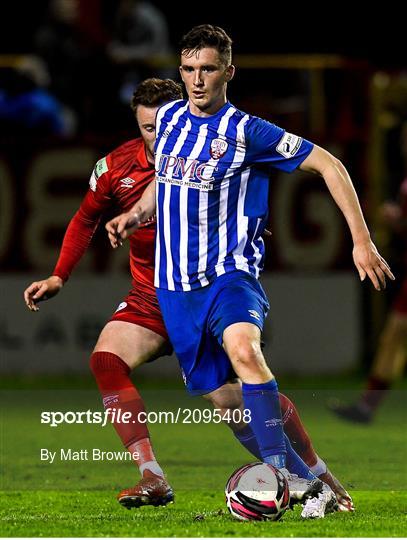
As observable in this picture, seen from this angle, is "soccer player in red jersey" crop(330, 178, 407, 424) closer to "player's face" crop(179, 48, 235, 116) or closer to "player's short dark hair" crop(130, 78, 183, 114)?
"player's short dark hair" crop(130, 78, 183, 114)

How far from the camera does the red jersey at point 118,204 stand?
7301mm

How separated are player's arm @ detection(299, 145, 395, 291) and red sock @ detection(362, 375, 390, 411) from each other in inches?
176

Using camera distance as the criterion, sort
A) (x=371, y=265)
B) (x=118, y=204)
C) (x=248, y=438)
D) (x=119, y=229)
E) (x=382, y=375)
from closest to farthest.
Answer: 1. (x=371, y=265)
2. (x=119, y=229)
3. (x=248, y=438)
4. (x=118, y=204)
5. (x=382, y=375)

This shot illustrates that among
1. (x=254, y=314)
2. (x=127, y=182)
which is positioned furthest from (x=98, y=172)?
(x=254, y=314)

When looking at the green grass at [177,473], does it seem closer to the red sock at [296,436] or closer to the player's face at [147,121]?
the red sock at [296,436]

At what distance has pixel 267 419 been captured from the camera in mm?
6441

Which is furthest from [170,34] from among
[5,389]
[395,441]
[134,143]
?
[134,143]

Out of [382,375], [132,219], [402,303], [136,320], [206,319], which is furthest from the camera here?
[402,303]

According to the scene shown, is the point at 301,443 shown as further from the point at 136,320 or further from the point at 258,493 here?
the point at 136,320

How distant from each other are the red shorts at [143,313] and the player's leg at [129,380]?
2cm

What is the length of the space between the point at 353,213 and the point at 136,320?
1.38 m

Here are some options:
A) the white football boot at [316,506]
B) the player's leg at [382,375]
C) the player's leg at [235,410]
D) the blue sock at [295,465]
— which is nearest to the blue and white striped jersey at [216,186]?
the player's leg at [235,410]

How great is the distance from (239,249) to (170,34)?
10215 mm

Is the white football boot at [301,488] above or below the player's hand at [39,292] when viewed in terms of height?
below
